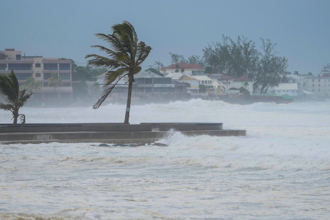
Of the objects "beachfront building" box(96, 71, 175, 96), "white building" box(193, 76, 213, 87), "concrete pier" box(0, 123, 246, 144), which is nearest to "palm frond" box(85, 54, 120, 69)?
"concrete pier" box(0, 123, 246, 144)

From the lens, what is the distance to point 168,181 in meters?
10.2

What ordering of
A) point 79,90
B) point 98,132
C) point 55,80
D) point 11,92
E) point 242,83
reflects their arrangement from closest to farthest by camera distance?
1. point 98,132
2. point 11,92
3. point 55,80
4. point 79,90
5. point 242,83

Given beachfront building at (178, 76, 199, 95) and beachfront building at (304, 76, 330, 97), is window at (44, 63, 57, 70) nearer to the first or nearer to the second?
beachfront building at (178, 76, 199, 95)

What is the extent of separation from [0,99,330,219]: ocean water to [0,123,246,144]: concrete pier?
0.63 m

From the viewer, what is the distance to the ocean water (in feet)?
23.8

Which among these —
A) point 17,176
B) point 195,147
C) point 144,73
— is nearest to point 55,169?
point 17,176

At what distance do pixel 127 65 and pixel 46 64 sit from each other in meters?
74.4

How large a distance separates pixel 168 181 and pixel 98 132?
829 cm

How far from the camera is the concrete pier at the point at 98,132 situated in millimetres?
17078

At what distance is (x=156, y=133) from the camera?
1834 centimetres

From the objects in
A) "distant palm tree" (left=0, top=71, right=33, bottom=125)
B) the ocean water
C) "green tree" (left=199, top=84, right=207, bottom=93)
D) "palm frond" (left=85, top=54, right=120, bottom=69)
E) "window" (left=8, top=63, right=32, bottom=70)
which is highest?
"window" (left=8, top=63, right=32, bottom=70)

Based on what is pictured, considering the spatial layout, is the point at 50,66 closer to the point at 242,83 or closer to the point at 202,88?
the point at 202,88

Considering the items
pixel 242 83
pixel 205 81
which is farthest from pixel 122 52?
pixel 242 83

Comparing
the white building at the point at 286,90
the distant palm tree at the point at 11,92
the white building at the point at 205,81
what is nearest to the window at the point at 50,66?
the white building at the point at 205,81
